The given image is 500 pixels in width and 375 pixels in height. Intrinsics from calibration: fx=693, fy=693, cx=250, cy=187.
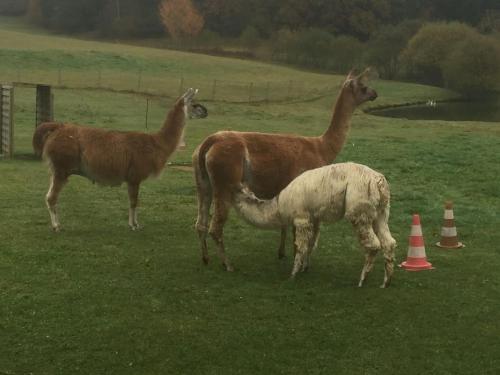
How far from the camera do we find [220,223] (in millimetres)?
7688

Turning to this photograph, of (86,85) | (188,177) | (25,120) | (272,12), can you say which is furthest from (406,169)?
(272,12)

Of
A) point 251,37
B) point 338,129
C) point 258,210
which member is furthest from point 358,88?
point 251,37

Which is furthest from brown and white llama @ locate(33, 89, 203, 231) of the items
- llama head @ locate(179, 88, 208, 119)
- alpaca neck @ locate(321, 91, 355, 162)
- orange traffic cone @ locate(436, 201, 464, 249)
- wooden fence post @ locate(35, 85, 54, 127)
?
wooden fence post @ locate(35, 85, 54, 127)

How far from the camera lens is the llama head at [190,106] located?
1024 centimetres

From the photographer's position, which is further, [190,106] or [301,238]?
[190,106]

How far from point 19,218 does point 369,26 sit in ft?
215

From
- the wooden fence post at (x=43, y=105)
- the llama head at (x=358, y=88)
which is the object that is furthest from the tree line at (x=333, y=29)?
the llama head at (x=358, y=88)

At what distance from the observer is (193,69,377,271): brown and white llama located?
760 centimetres

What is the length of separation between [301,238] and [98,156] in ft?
11.4

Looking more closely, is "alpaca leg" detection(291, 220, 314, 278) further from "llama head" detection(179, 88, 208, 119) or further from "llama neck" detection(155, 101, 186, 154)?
"llama head" detection(179, 88, 208, 119)

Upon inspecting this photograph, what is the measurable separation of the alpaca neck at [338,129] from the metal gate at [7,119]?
10171 mm

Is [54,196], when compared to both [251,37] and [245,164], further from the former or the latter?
[251,37]

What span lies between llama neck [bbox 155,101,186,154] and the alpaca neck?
236 centimetres

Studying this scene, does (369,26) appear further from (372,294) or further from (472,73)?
(372,294)
